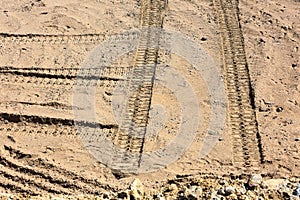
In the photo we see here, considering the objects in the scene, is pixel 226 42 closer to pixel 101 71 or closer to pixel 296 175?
pixel 101 71

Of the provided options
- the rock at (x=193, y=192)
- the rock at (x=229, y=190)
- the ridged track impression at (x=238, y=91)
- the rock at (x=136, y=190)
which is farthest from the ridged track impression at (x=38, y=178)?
the ridged track impression at (x=238, y=91)

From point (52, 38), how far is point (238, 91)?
3856 mm

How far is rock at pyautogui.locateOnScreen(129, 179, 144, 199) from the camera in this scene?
5971 mm

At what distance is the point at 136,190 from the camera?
6.11 m

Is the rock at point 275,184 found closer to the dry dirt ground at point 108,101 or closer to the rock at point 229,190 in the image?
the dry dirt ground at point 108,101

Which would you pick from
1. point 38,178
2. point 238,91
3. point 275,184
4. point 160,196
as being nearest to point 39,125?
point 38,178

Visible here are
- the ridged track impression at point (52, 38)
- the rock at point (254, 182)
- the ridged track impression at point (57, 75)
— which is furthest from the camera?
the ridged track impression at point (52, 38)

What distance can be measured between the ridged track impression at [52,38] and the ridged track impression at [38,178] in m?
2.83

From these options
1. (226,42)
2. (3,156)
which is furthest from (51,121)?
(226,42)

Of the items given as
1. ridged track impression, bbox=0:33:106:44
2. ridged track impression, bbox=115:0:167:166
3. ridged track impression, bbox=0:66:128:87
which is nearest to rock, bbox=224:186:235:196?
ridged track impression, bbox=115:0:167:166

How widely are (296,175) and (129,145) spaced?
103 inches

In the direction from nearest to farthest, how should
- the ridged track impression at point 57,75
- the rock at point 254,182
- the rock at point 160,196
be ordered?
the rock at point 160,196, the rock at point 254,182, the ridged track impression at point 57,75

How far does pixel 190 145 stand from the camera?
293 inches

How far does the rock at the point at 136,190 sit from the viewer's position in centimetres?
597
